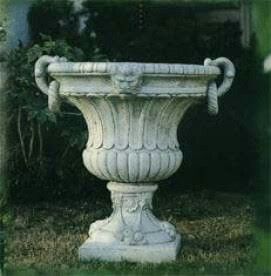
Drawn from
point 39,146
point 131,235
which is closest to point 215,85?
point 131,235

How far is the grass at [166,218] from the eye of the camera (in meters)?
3.09

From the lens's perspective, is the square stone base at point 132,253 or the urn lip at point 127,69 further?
the square stone base at point 132,253

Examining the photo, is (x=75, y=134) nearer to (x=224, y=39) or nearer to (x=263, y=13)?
(x=224, y=39)

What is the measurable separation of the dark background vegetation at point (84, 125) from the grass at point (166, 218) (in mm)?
167

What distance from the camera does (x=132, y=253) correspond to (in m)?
3.10

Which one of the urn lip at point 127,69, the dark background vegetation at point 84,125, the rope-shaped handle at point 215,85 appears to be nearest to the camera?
the urn lip at point 127,69

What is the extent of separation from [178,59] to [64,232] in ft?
5.18

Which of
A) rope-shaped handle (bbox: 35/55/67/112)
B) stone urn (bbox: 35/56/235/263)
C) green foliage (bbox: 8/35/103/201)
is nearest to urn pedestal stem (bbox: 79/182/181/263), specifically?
stone urn (bbox: 35/56/235/263)

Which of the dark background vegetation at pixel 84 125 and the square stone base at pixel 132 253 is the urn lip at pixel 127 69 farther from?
the dark background vegetation at pixel 84 125

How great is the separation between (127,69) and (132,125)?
1.11ft

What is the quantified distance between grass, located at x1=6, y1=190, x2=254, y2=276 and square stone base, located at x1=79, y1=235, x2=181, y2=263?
0.04m

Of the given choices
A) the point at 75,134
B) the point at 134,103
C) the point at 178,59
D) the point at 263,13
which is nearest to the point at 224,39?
the point at 178,59

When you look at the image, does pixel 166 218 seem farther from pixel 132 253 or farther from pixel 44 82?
pixel 44 82

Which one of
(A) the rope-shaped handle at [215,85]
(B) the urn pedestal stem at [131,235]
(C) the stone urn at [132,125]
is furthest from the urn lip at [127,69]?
(B) the urn pedestal stem at [131,235]
